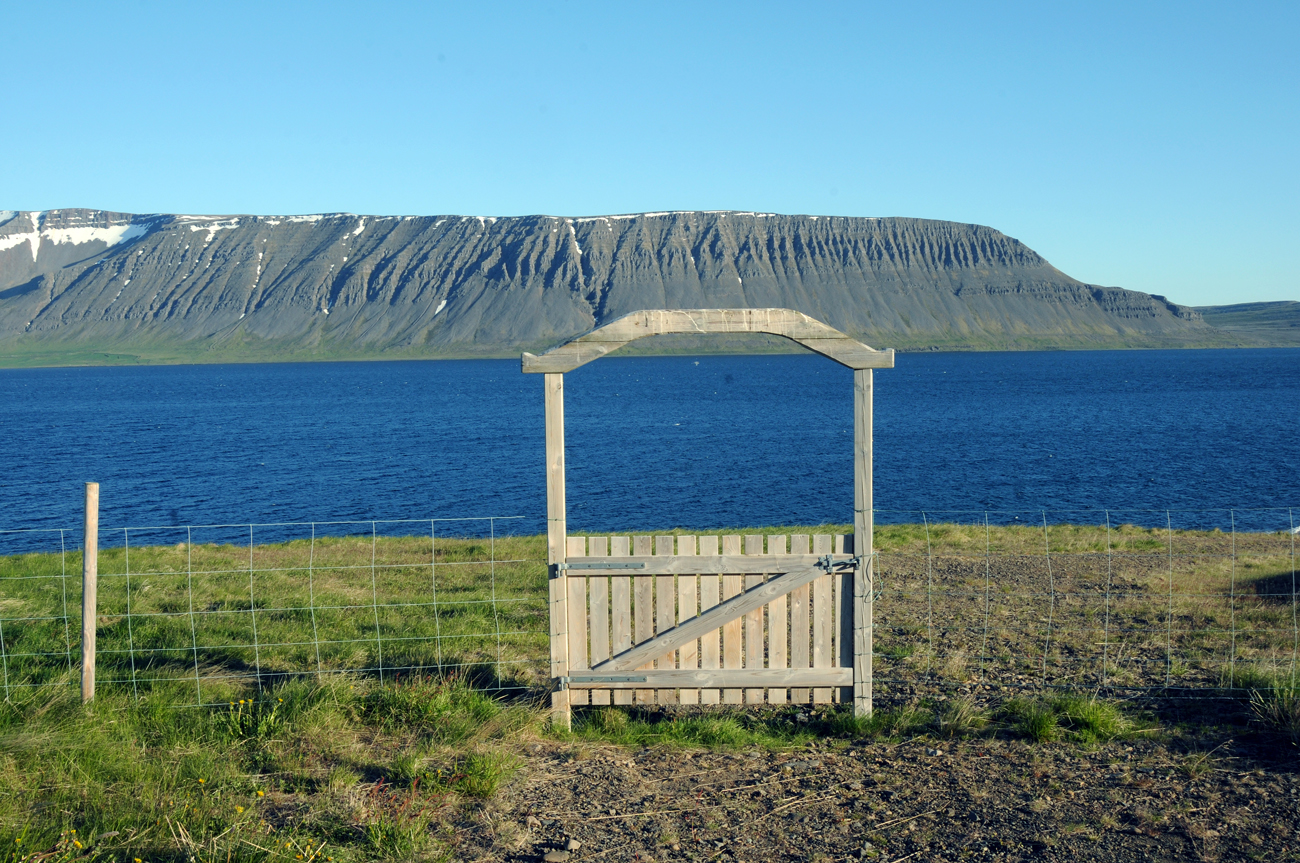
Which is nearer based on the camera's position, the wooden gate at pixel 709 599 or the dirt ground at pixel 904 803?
the dirt ground at pixel 904 803

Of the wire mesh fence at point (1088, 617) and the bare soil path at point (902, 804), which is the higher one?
the bare soil path at point (902, 804)

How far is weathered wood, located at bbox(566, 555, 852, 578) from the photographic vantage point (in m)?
8.45

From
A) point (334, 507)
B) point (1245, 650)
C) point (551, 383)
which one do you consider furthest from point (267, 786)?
point (334, 507)

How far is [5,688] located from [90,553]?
124cm

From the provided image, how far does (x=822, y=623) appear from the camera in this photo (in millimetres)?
8703

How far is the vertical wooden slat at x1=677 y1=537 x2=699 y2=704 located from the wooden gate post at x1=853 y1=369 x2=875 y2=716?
1375mm

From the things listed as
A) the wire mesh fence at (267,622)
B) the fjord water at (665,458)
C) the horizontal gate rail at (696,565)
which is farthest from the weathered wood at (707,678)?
the fjord water at (665,458)

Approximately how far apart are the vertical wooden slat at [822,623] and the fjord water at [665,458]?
58.8ft

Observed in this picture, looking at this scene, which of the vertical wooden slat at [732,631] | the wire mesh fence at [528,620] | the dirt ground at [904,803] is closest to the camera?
the dirt ground at [904,803]

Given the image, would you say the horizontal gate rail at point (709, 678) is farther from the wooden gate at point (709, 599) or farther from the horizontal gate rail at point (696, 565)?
the horizontal gate rail at point (696, 565)

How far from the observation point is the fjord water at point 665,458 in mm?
43094

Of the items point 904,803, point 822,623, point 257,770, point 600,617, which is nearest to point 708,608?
point 600,617

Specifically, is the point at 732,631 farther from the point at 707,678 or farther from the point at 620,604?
the point at 620,604

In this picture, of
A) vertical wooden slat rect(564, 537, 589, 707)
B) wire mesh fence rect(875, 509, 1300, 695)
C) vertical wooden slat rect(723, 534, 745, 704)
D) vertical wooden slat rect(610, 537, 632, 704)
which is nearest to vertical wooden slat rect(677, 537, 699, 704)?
vertical wooden slat rect(723, 534, 745, 704)
